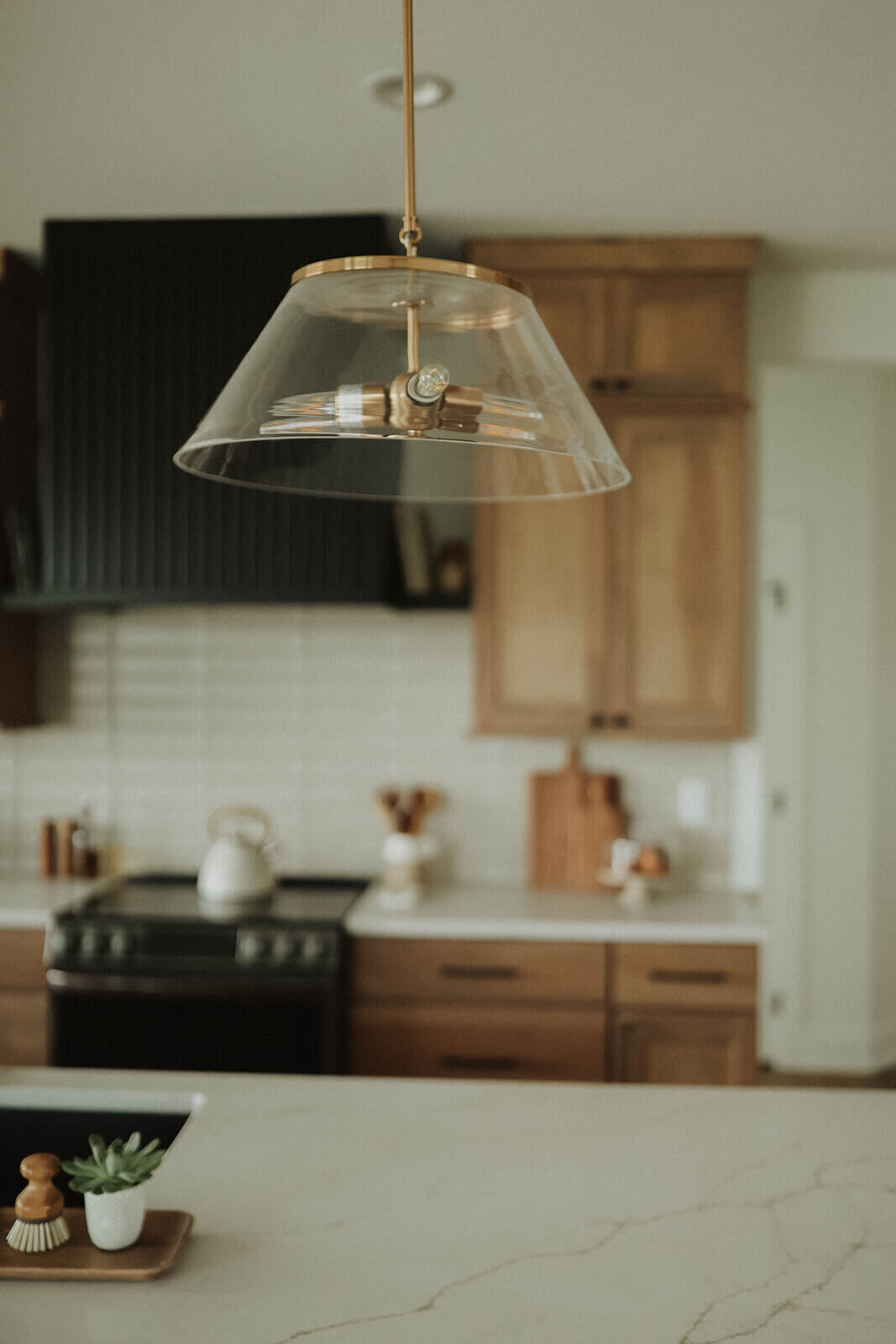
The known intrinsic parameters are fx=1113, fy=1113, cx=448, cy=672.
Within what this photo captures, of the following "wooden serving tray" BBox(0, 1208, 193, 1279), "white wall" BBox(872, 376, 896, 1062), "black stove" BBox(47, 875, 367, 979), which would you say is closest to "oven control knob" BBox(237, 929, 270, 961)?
"black stove" BBox(47, 875, 367, 979)

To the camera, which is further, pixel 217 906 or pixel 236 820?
pixel 236 820

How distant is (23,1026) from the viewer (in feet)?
9.32

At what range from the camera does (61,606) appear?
123 inches

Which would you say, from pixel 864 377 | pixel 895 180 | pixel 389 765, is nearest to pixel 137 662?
pixel 389 765

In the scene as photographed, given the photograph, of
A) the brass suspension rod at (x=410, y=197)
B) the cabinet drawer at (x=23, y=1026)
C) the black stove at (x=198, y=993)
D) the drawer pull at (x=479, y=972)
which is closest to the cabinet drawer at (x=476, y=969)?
the drawer pull at (x=479, y=972)

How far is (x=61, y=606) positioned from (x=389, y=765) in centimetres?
105

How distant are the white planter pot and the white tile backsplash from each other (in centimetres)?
220

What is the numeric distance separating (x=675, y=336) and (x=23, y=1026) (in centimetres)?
249

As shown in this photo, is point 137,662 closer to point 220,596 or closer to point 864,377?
point 220,596

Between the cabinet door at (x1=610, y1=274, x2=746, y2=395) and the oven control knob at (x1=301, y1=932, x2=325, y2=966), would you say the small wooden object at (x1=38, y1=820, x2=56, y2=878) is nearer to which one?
the oven control knob at (x1=301, y1=932, x2=325, y2=966)

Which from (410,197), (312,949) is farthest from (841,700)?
(410,197)

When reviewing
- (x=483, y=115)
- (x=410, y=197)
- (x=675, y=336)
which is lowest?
(x=410, y=197)

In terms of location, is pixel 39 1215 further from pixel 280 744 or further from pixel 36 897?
pixel 280 744

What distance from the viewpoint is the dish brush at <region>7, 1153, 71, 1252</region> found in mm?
1173
